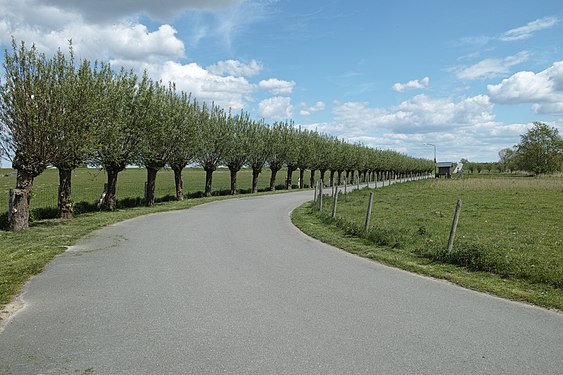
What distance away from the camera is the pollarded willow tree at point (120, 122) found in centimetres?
1978

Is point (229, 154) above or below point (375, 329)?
above

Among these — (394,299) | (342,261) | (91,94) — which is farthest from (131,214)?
(394,299)

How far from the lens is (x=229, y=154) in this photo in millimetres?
38438

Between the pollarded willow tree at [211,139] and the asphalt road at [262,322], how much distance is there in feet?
83.7

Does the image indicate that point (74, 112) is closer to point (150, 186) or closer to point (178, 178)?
point (150, 186)

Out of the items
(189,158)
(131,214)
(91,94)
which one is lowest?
(131,214)

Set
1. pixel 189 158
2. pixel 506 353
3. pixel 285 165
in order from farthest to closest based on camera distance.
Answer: pixel 285 165 < pixel 189 158 < pixel 506 353

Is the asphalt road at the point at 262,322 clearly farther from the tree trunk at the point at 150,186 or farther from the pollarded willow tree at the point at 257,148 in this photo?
the pollarded willow tree at the point at 257,148

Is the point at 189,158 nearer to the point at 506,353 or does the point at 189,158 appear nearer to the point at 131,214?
the point at 131,214

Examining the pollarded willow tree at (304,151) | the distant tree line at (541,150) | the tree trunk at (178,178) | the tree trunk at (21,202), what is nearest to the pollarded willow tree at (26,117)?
the tree trunk at (21,202)

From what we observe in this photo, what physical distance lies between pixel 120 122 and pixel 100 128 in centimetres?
332

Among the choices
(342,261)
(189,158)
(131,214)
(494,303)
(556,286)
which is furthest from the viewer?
(189,158)

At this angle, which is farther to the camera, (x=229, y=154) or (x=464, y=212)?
(x=229, y=154)

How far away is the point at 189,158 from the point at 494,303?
26.4m
